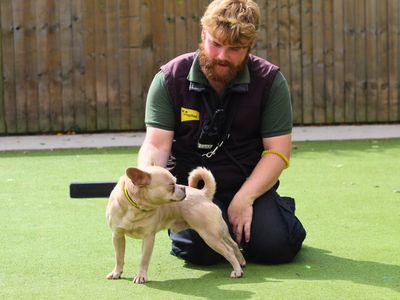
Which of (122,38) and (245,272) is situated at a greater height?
(122,38)

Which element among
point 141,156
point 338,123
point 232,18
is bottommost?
point 338,123

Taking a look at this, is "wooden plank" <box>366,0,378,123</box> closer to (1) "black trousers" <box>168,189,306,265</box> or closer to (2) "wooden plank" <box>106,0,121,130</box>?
(2) "wooden plank" <box>106,0,121,130</box>

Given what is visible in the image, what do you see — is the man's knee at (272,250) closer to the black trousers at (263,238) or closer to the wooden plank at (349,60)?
the black trousers at (263,238)

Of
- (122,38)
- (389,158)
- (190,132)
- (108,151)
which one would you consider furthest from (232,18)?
(122,38)

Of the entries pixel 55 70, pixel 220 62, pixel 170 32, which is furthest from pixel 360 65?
pixel 220 62

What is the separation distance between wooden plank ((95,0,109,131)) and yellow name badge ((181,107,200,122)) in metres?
6.99

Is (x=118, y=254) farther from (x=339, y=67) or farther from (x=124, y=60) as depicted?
(x=339, y=67)

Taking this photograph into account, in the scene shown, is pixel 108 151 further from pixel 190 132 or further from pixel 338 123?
pixel 190 132

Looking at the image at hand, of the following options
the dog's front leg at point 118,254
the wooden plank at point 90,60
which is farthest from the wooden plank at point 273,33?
the dog's front leg at point 118,254

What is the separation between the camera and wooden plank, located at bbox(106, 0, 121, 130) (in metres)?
12.7

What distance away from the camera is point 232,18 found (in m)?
5.44

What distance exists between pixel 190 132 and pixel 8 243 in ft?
4.71

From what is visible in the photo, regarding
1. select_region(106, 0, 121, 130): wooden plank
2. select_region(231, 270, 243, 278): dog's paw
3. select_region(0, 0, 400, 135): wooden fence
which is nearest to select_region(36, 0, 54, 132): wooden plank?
select_region(0, 0, 400, 135): wooden fence

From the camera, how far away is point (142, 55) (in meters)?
12.8
